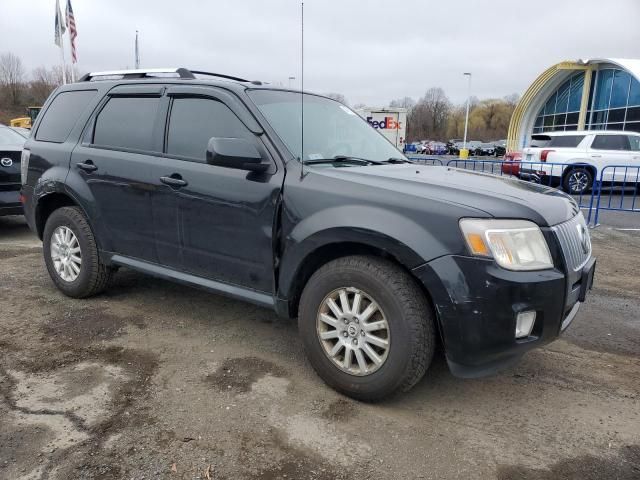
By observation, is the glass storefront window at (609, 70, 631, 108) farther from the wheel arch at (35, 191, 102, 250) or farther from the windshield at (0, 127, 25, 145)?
the wheel arch at (35, 191, 102, 250)

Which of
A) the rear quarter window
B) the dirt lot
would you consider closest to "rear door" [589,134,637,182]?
the rear quarter window

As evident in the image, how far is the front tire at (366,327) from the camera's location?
2.74 meters

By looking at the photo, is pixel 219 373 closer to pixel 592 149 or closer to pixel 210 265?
pixel 210 265

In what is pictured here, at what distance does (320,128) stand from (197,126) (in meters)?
0.90

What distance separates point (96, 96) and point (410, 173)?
284cm

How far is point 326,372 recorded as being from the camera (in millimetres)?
3078

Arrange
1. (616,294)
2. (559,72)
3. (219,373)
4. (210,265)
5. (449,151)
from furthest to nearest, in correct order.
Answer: (449,151)
(559,72)
(616,294)
(210,265)
(219,373)

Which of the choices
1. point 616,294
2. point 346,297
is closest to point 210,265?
point 346,297

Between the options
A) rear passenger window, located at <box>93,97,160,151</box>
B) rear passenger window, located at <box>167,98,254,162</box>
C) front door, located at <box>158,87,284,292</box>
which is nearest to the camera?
front door, located at <box>158,87,284,292</box>

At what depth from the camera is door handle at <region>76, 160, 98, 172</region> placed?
4141mm

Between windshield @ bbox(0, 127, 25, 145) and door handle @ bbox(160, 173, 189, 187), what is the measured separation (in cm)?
524

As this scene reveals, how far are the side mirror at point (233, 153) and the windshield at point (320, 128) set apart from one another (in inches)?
10.8

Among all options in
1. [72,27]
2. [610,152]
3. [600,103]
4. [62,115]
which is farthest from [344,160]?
[600,103]

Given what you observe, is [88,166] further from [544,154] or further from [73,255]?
[544,154]
